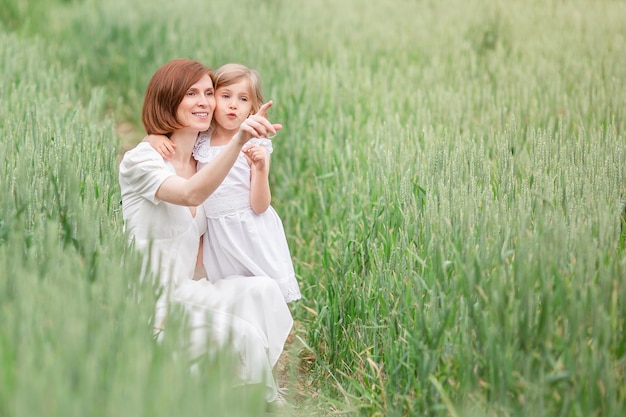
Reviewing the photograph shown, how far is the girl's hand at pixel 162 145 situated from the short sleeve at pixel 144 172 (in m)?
0.04

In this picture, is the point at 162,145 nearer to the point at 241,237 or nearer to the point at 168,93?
the point at 168,93

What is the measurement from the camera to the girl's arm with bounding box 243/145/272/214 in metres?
2.86

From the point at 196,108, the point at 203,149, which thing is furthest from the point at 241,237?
the point at 196,108

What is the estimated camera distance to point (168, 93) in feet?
9.48

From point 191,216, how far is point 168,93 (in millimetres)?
462

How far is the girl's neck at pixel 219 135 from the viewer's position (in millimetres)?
3035

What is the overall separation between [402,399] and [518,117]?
245 centimetres

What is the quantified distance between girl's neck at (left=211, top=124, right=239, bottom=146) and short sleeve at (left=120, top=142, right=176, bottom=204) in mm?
295

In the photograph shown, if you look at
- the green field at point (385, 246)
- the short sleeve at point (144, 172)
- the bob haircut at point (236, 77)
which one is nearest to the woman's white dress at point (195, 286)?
the short sleeve at point (144, 172)

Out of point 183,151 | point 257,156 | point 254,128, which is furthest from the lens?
point 183,151

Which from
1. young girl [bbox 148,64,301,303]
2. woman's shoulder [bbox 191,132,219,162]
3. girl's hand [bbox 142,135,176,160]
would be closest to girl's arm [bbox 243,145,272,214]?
young girl [bbox 148,64,301,303]

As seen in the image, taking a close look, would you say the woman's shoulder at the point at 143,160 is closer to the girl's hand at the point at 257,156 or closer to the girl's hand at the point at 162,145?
the girl's hand at the point at 162,145

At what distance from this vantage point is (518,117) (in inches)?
173

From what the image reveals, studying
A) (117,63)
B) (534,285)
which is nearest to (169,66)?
(534,285)
